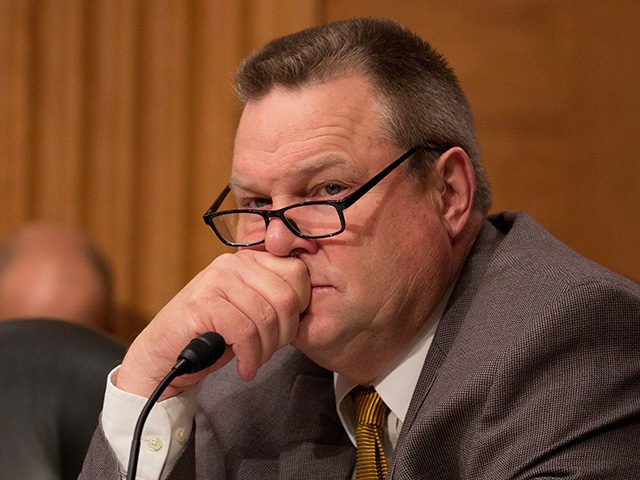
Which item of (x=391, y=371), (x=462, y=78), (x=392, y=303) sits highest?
(x=462, y=78)

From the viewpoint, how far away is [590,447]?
112 cm

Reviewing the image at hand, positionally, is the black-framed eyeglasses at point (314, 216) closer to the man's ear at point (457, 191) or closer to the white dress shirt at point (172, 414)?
the man's ear at point (457, 191)

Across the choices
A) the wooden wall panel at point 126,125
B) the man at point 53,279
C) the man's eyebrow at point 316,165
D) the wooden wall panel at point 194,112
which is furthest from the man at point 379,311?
the wooden wall panel at point 126,125

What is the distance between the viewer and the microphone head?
1.25m

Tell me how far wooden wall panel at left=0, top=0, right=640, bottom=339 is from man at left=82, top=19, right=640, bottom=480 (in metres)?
0.98

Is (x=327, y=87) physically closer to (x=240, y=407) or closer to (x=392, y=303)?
(x=392, y=303)

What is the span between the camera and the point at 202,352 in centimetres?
126

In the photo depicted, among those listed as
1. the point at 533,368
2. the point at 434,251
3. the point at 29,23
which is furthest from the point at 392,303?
the point at 29,23

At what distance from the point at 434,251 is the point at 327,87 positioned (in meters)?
0.30

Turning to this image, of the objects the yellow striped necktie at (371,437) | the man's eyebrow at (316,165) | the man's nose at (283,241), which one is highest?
the man's eyebrow at (316,165)

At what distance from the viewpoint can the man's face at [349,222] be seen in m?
1.37

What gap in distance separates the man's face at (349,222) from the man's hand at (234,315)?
0.04 meters

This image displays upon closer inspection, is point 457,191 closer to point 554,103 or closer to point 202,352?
point 202,352

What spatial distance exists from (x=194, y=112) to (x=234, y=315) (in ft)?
4.82
